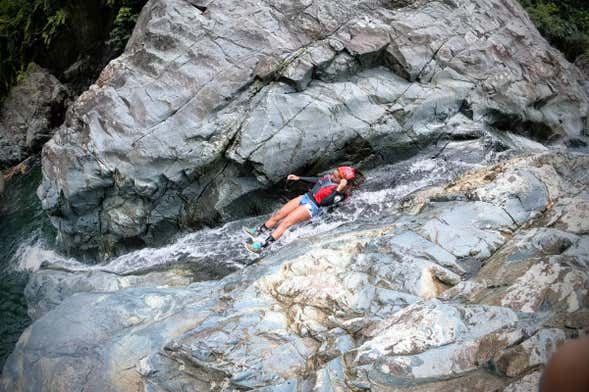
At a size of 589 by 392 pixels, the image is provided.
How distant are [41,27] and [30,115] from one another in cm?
296

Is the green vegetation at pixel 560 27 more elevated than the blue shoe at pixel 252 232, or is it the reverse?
the green vegetation at pixel 560 27

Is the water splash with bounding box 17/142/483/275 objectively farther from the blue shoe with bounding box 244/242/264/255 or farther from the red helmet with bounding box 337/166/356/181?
the red helmet with bounding box 337/166/356/181

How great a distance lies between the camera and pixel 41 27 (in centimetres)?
1446

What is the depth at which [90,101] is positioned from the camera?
1027 centimetres

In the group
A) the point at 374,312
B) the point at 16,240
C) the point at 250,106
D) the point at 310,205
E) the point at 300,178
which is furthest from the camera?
the point at 16,240

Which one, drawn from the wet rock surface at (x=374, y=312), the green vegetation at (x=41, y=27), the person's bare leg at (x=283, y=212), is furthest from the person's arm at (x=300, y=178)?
the green vegetation at (x=41, y=27)

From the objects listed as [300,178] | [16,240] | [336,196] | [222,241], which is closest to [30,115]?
[16,240]

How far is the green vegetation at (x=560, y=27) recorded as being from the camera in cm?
1555

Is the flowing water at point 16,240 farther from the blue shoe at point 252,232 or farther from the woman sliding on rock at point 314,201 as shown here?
the woman sliding on rock at point 314,201

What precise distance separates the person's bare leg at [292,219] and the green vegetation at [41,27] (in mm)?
8340

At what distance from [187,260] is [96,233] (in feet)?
8.27

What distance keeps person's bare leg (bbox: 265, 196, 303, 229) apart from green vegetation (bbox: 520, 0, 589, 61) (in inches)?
483

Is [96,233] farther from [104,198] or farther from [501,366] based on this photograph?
[501,366]

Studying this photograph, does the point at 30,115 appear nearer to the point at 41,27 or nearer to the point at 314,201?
the point at 41,27
